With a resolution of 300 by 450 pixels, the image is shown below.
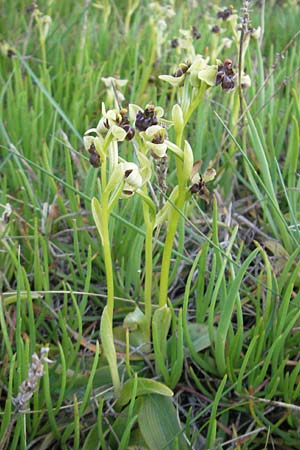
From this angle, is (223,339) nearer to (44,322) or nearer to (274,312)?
(274,312)

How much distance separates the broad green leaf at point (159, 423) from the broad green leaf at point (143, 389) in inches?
1.1

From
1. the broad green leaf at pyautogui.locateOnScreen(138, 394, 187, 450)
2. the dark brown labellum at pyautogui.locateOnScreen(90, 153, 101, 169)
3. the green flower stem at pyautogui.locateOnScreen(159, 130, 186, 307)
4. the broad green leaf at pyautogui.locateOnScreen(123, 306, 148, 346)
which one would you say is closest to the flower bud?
the green flower stem at pyautogui.locateOnScreen(159, 130, 186, 307)

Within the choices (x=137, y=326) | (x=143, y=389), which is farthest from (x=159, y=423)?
(x=137, y=326)

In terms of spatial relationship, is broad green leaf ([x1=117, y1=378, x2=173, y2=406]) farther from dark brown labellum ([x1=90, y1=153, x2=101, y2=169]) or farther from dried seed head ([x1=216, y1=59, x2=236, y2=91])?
dried seed head ([x1=216, y1=59, x2=236, y2=91])

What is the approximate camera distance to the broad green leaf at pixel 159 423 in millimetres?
897

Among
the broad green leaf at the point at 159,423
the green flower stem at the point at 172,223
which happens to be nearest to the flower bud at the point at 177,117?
the green flower stem at the point at 172,223

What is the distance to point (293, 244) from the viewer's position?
1.21m

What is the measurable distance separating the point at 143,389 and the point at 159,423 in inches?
2.5

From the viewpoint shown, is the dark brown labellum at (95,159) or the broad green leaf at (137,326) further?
the broad green leaf at (137,326)

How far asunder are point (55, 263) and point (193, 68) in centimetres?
57

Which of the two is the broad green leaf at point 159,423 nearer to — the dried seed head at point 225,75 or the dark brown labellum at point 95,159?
the dark brown labellum at point 95,159

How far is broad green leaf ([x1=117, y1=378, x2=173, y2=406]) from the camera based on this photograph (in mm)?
903

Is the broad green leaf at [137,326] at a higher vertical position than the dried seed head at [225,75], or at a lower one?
lower

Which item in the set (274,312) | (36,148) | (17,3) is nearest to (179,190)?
(274,312)
